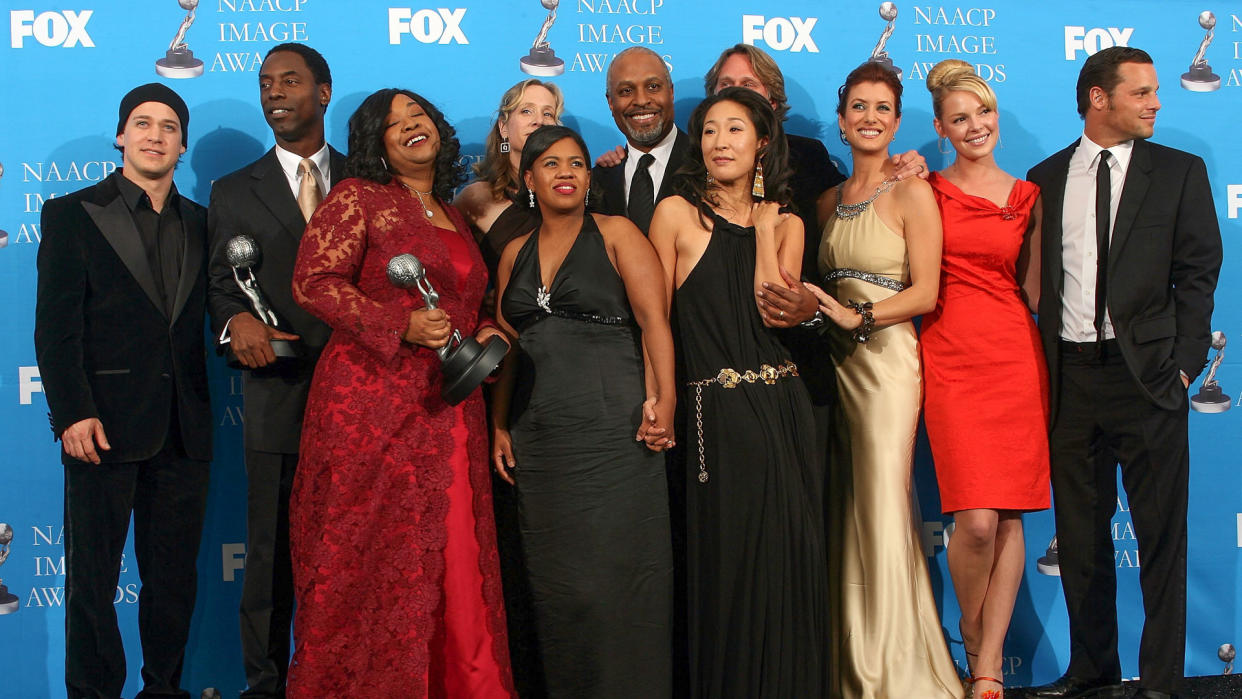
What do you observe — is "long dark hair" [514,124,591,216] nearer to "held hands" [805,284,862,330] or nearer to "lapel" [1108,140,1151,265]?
"held hands" [805,284,862,330]

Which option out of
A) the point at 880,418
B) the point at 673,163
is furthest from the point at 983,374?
the point at 673,163

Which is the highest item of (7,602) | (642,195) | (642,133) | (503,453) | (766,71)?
(766,71)

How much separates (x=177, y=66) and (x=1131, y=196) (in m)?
3.73

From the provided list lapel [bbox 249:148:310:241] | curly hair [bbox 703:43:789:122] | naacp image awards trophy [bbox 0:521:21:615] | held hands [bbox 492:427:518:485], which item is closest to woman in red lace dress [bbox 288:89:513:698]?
held hands [bbox 492:427:518:485]

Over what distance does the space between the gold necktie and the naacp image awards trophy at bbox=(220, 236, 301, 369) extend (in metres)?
0.27

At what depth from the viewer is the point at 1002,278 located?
3.54 meters

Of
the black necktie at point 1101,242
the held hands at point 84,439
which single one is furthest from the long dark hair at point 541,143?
the black necktie at point 1101,242

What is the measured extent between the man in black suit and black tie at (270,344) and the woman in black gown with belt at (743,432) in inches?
51.6

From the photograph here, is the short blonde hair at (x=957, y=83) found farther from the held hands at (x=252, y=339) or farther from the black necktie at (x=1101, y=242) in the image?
the held hands at (x=252, y=339)

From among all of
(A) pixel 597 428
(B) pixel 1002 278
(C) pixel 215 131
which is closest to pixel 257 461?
(A) pixel 597 428

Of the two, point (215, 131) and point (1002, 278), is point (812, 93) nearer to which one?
point (1002, 278)

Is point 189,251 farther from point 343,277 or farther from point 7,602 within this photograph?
point 7,602

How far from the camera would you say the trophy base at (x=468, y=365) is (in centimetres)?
279

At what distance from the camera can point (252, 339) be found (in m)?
3.30
